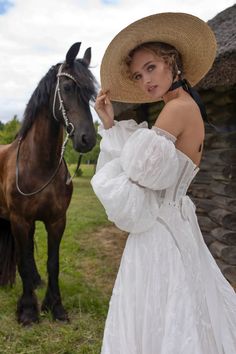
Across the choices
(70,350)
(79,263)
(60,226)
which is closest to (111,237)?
(79,263)

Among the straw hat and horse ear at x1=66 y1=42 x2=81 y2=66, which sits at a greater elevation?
horse ear at x1=66 y1=42 x2=81 y2=66

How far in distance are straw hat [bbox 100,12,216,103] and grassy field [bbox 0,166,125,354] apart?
2.04m

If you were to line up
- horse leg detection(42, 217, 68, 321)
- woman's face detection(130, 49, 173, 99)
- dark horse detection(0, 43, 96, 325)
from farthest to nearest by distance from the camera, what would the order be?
1. horse leg detection(42, 217, 68, 321)
2. dark horse detection(0, 43, 96, 325)
3. woman's face detection(130, 49, 173, 99)

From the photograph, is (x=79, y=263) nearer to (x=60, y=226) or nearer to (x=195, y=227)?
(x=60, y=226)

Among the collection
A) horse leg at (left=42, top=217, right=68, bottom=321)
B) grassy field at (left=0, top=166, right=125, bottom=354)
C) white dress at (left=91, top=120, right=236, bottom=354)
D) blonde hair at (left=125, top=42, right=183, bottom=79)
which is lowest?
grassy field at (left=0, top=166, right=125, bottom=354)

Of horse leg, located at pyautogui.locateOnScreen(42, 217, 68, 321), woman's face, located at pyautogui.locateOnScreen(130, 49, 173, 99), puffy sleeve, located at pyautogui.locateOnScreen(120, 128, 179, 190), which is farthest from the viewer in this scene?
horse leg, located at pyautogui.locateOnScreen(42, 217, 68, 321)

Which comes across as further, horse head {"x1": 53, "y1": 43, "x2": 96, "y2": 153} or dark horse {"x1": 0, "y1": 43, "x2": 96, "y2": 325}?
dark horse {"x1": 0, "y1": 43, "x2": 96, "y2": 325}

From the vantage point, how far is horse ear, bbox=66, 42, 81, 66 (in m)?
3.15

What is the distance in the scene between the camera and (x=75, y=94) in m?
3.14

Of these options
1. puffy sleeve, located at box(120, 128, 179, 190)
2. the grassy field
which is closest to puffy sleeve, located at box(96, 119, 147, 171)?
puffy sleeve, located at box(120, 128, 179, 190)

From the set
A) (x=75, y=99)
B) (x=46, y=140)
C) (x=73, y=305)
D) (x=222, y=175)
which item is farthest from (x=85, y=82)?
(x=73, y=305)

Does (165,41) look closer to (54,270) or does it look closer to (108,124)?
(108,124)

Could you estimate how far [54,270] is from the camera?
12.1 feet

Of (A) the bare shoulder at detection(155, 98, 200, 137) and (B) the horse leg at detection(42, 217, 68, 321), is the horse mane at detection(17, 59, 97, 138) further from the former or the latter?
(A) the bare shoulder at detection(155, 98, 200, 137)
